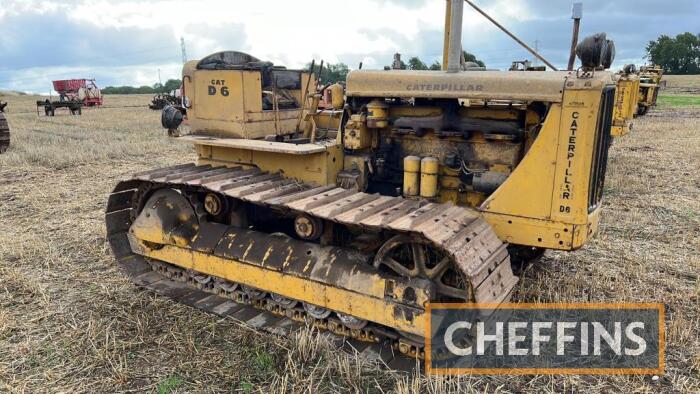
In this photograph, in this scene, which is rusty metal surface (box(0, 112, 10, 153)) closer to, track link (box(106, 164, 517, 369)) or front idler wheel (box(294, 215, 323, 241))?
track link (box(106, 164, 517, 369))

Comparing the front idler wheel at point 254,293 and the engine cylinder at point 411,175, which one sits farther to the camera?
the front idler wheel at point 254,293

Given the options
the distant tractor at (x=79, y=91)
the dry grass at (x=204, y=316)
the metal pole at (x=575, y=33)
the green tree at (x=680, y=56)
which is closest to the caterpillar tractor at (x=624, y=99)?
the dry grass at (x=204, y=316)

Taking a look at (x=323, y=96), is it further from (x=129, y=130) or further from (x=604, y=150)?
(x=129, y=130)

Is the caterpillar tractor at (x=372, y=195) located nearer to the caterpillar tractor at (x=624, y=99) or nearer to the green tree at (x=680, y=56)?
the caterpillar tractor at (x=624, y=99)

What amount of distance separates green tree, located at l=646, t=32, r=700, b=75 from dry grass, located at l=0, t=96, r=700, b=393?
6334 cm

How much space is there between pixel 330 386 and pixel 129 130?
2040cm

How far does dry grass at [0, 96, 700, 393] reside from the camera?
4.09 metres

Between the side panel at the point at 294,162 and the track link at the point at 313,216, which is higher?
the side panel at the point at 294,162

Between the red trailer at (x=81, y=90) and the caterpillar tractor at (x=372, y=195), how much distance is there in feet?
121

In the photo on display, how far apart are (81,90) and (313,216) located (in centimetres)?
3925

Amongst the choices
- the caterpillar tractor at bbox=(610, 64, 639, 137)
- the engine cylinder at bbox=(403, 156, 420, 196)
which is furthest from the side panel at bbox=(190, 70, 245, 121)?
the caterpillar tractor at bbox=(610, 64, 639, 137)

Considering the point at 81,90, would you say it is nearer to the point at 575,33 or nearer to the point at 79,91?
the point at 79,91

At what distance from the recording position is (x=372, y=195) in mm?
4875

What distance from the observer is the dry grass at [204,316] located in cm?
409
